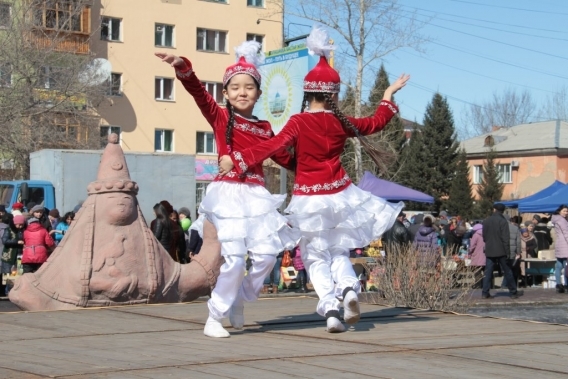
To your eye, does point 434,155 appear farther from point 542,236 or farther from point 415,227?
point 415,227

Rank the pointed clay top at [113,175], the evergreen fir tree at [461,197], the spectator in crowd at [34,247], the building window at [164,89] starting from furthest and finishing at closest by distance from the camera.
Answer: the evergreen fir tree at [461,197], the building window at [164,89], the spectator in crowd at [34,247], the pointed clay top at [113,175]

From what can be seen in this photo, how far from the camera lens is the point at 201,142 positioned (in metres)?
54.6

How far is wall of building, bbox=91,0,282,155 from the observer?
50.9m

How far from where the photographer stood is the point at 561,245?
20188mm

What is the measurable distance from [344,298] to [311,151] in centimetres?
127

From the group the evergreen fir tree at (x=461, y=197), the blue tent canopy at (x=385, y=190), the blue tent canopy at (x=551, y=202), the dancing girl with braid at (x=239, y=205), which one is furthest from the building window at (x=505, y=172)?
the dancing girl with braid at (x=239, y=205)

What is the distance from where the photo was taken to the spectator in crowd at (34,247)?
1516cm

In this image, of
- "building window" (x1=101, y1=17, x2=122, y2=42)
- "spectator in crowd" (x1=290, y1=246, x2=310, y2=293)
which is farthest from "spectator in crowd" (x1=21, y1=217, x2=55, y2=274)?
"building window" (x1=101, y1=17, x2=122, y2=42)

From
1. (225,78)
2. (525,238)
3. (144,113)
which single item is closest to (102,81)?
(144,113)

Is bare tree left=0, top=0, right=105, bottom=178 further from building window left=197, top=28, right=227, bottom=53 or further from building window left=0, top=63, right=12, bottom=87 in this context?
building window left=197, top=28, right=227, bottom=53

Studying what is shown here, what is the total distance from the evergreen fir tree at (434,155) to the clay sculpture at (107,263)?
165ft

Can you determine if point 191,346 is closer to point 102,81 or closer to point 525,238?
point 525,238

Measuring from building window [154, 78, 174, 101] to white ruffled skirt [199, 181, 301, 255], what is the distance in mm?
44920

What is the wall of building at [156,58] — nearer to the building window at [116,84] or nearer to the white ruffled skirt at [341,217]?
the building window at [116,84]
